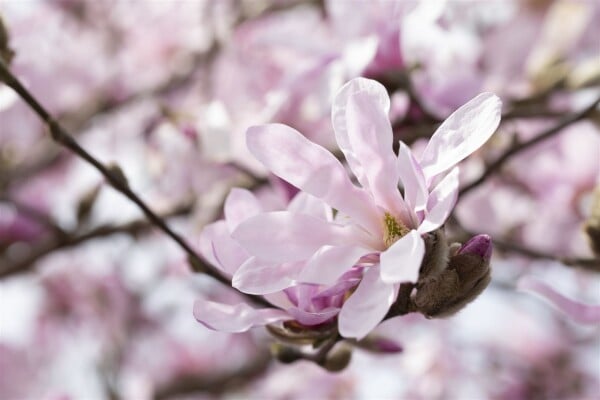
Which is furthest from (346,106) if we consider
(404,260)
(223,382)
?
(223,382)

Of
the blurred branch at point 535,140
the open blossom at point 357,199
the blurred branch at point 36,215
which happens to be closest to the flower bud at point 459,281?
the open blossom at point 357,199

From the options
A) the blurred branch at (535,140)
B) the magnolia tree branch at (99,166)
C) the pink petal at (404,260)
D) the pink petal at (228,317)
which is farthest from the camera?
the blurred branch at (535,140)

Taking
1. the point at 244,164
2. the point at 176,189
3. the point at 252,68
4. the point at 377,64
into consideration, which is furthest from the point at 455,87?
the point at 252,68

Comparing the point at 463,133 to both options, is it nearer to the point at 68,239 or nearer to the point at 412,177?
the point at 412,177

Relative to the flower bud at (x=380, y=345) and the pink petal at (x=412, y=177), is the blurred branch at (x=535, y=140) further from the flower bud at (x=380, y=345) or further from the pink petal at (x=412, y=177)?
the pink petal at (x=412, y=177)

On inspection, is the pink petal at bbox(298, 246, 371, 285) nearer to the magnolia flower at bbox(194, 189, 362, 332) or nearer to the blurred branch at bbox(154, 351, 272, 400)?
the magnolia flower at bbox(194, 189, 362, 332)
